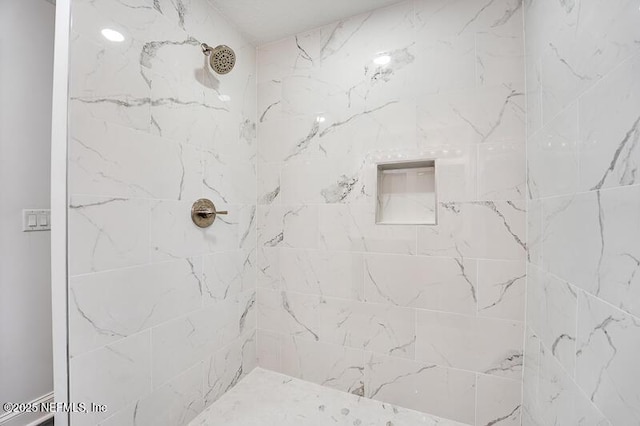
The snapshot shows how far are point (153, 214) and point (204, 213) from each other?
0.68 ft

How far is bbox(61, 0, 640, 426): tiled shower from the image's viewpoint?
23.5 inches

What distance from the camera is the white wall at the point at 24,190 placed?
96 centimetres

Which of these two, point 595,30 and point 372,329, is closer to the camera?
point 595,30

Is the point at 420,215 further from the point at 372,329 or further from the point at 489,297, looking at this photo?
the point at 372,329

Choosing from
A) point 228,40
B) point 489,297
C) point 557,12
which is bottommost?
point 489,297

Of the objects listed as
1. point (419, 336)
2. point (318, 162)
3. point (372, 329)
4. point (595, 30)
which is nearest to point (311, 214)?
point (318, 162)

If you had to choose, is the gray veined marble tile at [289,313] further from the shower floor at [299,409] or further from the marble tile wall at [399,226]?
the shower floor at [299,409]

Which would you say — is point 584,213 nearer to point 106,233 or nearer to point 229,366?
point 106,233

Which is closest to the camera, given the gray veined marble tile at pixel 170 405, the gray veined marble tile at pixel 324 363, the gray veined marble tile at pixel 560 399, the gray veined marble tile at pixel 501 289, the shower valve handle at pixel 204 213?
the gray veined marble tile at pixel 560 399

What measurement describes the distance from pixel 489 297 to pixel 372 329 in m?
0.53

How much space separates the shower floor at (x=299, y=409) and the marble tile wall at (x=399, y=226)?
0.05 m

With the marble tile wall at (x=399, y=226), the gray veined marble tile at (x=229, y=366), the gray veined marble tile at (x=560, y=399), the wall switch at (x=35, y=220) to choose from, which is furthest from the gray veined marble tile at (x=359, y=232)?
the wall switch at (x=35, y=220)

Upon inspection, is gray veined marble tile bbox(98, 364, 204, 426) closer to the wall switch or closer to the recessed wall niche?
the wall switch

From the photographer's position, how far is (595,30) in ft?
1.84
